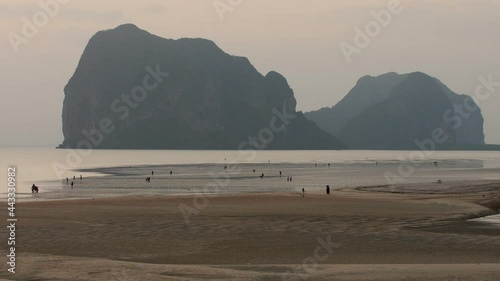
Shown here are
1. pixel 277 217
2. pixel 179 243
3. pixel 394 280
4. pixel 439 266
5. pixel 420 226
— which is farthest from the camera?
pixel 277 217

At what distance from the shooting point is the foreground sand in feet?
70.1

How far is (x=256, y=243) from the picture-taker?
29.4 m

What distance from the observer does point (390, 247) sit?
28.2 meters

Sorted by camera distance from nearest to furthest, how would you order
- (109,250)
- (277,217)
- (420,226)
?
1. (109,250)
2. (420,226)
3. (277,217)

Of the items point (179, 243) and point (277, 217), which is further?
point (277, 217)

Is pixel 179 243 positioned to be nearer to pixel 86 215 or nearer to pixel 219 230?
pixel 219 230

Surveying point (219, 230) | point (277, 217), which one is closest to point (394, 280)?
point (219, 230)

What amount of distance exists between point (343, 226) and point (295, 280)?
50.7 feet

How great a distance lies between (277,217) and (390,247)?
12.7 metres

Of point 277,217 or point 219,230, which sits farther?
point 277,217

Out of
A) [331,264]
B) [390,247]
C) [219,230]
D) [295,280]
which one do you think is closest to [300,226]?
[219,230]

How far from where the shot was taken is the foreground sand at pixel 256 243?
21.4 meters

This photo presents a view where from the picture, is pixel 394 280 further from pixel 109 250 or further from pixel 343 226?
pixel 343 226

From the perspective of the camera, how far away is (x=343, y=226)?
116 ft
